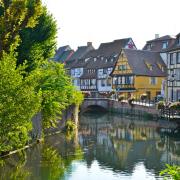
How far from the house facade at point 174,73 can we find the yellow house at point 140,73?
38.4ft

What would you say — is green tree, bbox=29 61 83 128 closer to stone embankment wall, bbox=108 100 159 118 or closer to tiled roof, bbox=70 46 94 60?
stone embankment wall, bbox=108 100 159 118

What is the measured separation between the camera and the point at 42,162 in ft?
94.1

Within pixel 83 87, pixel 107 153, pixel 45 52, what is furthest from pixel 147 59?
pixel 107 153

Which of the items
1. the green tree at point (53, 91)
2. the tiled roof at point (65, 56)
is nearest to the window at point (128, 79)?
the green tree at point (53, 91)

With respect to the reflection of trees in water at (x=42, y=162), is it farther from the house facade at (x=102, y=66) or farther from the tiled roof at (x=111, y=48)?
the tiled roof at (x=111, y=48)

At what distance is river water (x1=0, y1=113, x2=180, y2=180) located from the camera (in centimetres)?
2548

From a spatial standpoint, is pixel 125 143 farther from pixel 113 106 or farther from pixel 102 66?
pixel 102 66

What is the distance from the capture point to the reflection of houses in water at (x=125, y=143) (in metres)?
30.2

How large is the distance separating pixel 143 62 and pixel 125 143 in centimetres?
4501

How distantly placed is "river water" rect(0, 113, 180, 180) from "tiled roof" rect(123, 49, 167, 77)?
109 feet

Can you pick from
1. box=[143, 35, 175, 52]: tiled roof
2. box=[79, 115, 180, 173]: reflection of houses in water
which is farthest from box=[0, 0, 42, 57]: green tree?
box=[143, 35, 175, 52]: tiled roof

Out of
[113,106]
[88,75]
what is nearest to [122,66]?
[113,106]

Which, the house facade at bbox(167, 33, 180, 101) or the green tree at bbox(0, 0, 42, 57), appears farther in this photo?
the house facade at bbox(167, 33, 180, 101)

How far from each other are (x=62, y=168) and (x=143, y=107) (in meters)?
37.6
